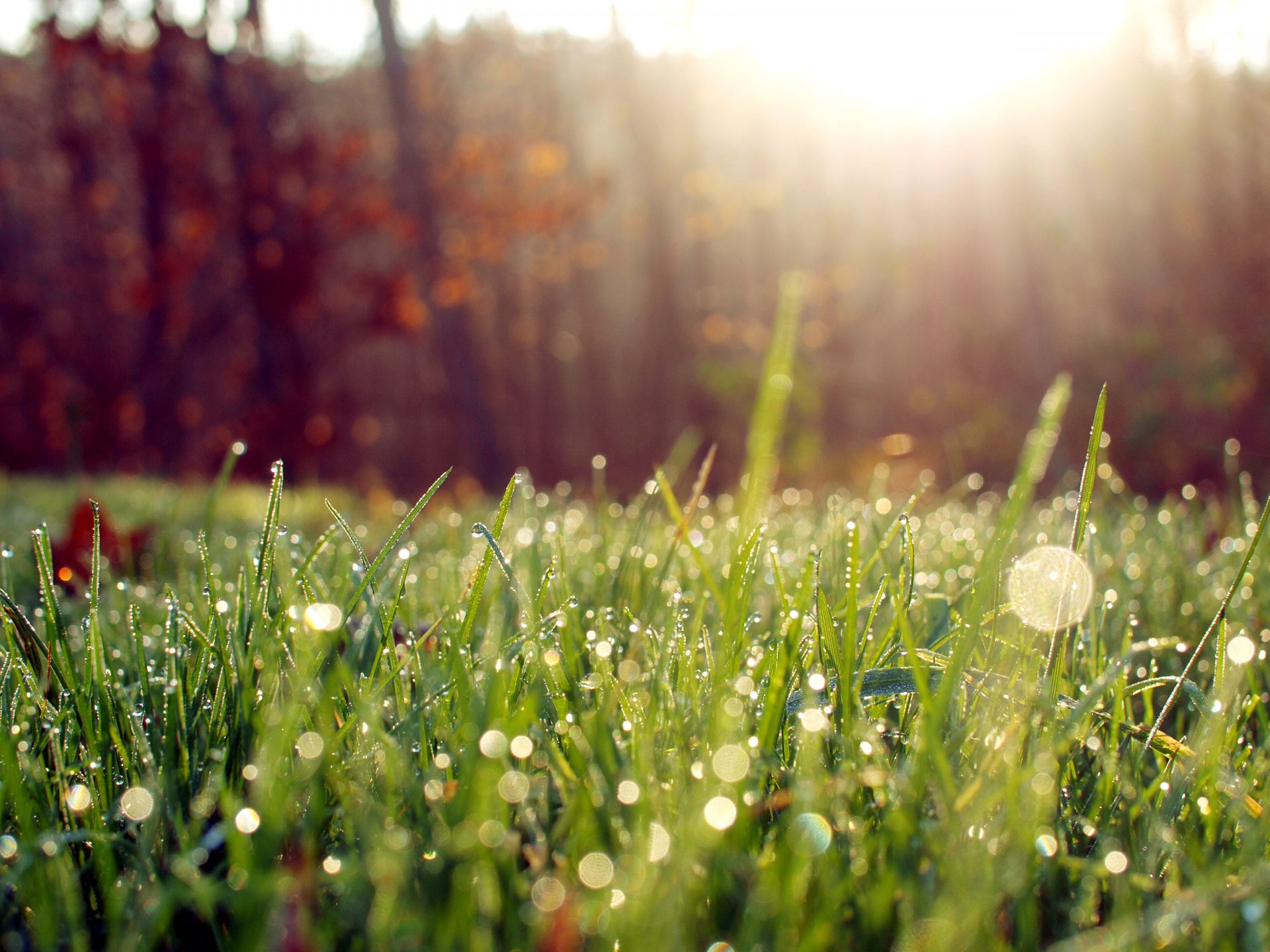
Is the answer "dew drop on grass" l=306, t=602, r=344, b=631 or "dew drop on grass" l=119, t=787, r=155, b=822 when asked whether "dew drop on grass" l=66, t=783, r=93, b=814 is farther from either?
"dew drop on grass" l=306, t=602, r=344, b=631

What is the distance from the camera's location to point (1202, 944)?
20.3 inches

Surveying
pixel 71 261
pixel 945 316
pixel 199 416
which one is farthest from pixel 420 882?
pixel 71 261

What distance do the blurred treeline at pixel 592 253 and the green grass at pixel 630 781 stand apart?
7.20 m

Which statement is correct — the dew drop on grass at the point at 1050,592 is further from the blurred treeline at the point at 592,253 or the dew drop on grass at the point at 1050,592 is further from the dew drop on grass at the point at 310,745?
the blurred treeline at the point at 592,253

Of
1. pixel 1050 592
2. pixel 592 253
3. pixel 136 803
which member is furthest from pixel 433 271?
pixel 136 803

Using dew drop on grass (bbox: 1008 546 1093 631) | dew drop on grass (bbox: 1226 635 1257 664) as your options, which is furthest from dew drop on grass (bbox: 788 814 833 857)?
dew drop on grass (bbox: 1226 635 1257 664)

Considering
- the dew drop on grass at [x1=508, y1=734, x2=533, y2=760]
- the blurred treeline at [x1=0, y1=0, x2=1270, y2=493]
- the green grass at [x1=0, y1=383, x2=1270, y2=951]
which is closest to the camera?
the green grass at [x1=0, y1=383, x2=1270, y2=951]

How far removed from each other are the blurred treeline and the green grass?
7.20 m

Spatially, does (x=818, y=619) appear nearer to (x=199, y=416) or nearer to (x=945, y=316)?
(x=945, y=316)

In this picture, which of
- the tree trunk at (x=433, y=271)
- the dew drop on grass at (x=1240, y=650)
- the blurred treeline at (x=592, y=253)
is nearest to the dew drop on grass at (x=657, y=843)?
the dew drop on grass at (x=1240, y=650)

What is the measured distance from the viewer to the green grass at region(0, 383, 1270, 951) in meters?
0.51

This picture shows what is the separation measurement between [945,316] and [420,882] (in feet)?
45.6

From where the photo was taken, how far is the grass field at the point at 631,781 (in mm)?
513

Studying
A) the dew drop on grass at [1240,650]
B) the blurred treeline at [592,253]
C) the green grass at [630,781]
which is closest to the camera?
the green grass at [630,781]
